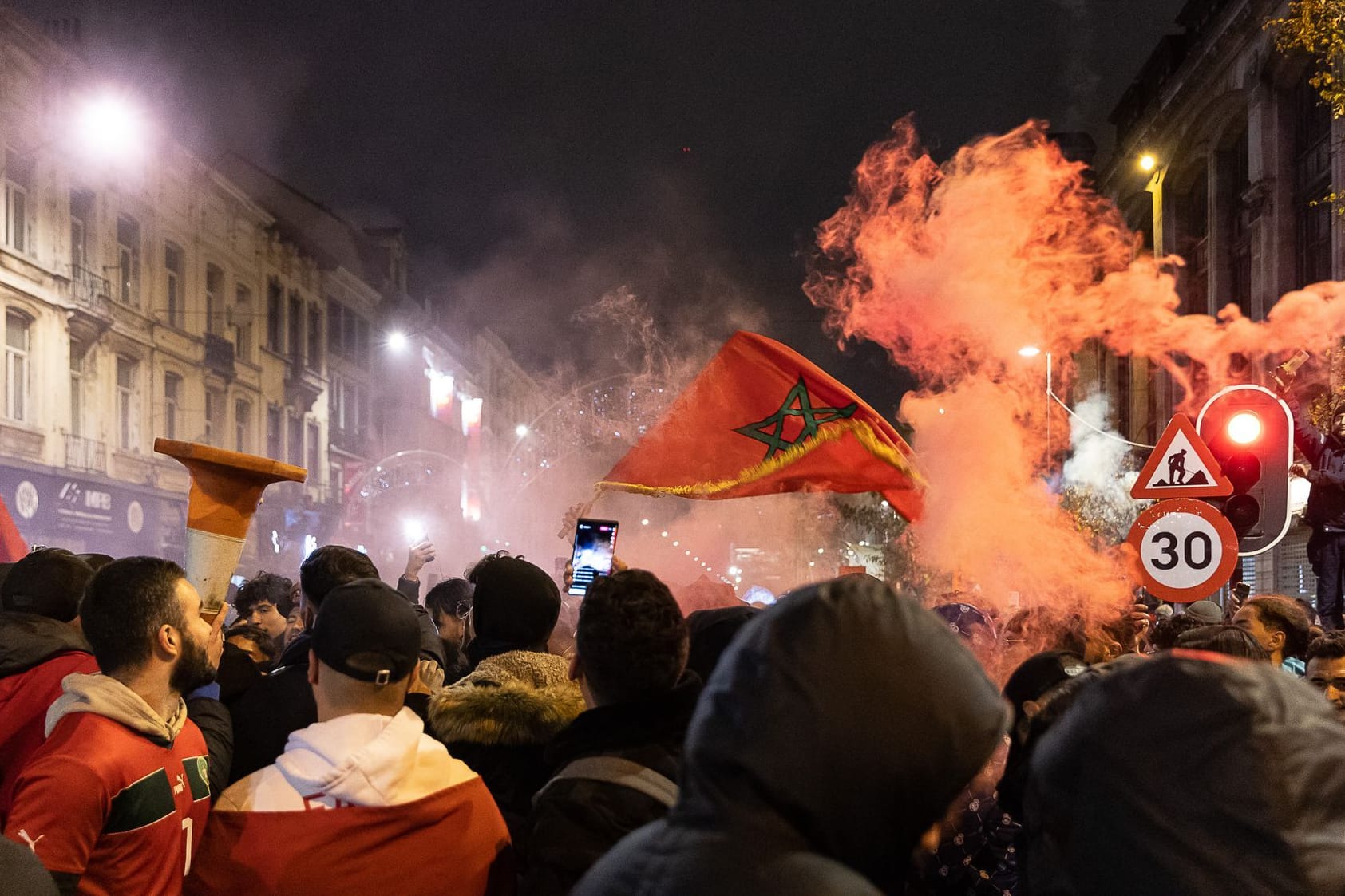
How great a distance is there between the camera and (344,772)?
9.36 ft

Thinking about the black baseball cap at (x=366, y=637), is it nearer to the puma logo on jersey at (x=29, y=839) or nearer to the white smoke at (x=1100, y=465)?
the puma logo on jersey at (x=29, y=839)

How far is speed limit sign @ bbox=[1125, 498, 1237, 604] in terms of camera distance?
6.89 metres

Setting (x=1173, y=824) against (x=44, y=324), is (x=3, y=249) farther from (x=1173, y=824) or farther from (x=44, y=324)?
(x=1173, y=824)

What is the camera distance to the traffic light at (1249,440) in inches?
318

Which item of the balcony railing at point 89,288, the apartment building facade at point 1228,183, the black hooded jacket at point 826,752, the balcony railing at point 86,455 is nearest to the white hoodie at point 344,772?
the black hooded jacket at point 826,752

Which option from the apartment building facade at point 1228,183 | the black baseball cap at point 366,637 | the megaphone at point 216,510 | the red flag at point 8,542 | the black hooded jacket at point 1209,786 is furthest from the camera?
the apartment building facade at point 1228,183

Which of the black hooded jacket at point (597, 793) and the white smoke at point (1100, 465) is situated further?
the white smoke at point (1100, 465)

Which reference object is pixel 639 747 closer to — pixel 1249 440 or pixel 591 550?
pixel 591 550

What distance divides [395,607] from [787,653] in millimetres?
1873

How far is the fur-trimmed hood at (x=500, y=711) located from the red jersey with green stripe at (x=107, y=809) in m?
0.77

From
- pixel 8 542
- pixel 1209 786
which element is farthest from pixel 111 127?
pixel 1209 786

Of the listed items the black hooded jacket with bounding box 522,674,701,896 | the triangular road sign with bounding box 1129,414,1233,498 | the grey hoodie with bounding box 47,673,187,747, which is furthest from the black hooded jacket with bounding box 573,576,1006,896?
the triangular road sign with bounding box 1129,414,1233,498

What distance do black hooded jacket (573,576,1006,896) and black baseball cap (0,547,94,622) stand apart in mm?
3575

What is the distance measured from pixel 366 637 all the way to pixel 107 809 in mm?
765
